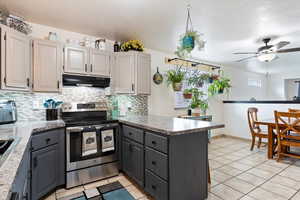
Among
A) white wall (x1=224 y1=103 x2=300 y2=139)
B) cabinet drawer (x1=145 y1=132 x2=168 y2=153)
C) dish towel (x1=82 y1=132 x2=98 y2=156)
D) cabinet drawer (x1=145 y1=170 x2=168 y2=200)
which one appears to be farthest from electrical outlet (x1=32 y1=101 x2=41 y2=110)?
white wall (x1=224 y1=103 x2=300 y2=139)

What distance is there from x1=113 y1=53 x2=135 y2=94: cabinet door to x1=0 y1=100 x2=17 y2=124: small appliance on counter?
1.57m

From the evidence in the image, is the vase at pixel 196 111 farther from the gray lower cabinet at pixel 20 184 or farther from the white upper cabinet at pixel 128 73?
the gray lower cabinet at pixel 20 184

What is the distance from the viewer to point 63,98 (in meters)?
2.76

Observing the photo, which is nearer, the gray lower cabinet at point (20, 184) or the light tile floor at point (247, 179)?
the gray lower cabinet at point (20, 184)

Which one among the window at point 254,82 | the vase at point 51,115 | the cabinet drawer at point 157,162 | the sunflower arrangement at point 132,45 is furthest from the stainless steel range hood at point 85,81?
the window at point 254,82

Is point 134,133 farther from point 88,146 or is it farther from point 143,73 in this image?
point 143,73

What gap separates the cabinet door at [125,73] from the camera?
302 cm

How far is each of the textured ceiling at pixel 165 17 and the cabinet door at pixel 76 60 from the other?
1.41 ft

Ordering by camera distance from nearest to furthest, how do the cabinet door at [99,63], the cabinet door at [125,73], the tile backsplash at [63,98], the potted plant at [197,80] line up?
the tile backsplash at [63,98] → the cabinet door at [99,63] → the cabinet door at [125,73] → the potted plant at [197,80]

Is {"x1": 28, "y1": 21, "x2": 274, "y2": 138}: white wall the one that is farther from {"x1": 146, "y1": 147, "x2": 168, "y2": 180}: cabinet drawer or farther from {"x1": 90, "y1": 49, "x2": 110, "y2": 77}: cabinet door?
{"x1": 146, "y1": 147, "x2": 168, "y2": 180}: cabinet drawer

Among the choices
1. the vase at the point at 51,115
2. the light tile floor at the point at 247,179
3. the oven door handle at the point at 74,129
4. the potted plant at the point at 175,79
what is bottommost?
the light tile floor at the point at 247,179

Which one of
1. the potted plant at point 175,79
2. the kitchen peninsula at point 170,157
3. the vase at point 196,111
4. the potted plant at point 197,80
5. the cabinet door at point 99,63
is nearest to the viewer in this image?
the kitchen peninsula at point 170,157

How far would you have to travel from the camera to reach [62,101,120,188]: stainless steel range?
7.49ft

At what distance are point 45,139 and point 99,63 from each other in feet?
4.94
